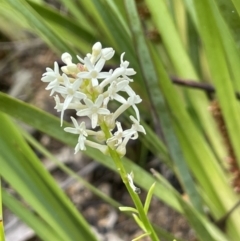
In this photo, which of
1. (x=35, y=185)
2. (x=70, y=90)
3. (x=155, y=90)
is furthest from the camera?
(x=155, y=90)

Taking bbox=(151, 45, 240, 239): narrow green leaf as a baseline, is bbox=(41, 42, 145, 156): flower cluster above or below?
above

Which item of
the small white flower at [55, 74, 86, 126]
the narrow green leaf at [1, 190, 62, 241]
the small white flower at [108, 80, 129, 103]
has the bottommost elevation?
the narrow green leaf at [1, 190, 62, 241]

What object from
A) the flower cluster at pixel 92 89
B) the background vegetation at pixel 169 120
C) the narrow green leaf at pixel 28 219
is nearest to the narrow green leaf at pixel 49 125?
the background vegetation at pixel 169 120

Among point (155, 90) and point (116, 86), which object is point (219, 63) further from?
point (116, 86)

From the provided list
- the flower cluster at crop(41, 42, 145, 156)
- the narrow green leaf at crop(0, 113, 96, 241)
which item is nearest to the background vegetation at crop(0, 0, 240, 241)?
the narrow green leaf at crop(0, 113, 96, 241)

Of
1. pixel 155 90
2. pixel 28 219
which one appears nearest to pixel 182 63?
pixel 155 90

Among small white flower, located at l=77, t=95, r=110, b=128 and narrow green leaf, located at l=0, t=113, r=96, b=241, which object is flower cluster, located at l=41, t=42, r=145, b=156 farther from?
narrow green leaf, located at l=0, t=113, r=96, b=241

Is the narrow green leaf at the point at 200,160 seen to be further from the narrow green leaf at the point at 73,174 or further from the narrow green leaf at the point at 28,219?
the narrow green leaf at the point at 28,219

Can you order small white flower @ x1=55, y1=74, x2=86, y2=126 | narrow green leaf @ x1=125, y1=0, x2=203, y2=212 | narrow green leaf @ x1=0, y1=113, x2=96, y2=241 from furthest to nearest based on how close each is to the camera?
narrow green leaf @ x1=125, y1=0, x2=203, y2=212, narrow green leaf @ x1=0, y1=113, x2=96, y2=241, small white flower @ x1=55, y1=74, x2=86, y2=126

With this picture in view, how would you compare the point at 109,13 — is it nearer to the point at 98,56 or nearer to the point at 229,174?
the point at 229,174

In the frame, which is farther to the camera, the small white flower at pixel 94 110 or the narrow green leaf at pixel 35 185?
the narrow green leaf at pixel 35 185

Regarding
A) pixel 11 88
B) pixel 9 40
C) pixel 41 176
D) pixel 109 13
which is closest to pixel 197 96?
pixel 109 13
